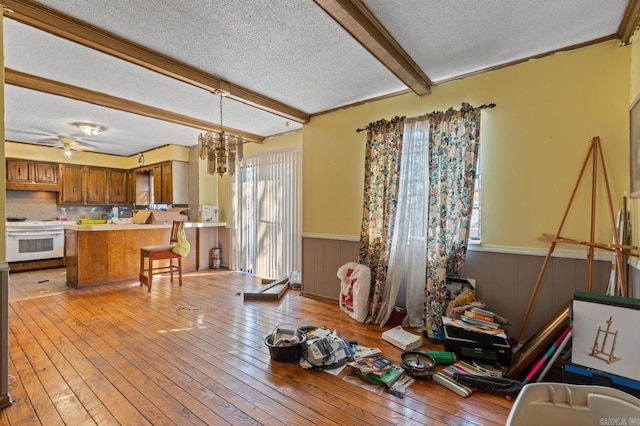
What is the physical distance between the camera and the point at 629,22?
6.91 ft

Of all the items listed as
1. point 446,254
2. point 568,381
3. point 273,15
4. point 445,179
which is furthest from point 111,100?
point 568,381

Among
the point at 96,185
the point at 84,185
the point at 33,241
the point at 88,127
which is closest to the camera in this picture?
the point at 88,127

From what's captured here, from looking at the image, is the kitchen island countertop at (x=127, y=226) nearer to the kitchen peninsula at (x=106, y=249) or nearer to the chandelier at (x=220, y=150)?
the kitchen peninsula at (x=106, y=249)

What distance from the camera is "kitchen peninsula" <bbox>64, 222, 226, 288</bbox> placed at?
4516mm

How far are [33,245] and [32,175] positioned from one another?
1523 mm

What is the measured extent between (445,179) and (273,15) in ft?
6.94

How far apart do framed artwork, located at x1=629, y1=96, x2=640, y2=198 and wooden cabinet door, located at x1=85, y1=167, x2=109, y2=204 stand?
8759mm

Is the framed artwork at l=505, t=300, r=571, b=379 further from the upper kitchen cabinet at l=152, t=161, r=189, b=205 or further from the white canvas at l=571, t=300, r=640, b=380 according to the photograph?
the upper kitchen cabinet at l=152, t=161, r=189, b=205

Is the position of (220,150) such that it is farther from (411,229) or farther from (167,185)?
(167,185)

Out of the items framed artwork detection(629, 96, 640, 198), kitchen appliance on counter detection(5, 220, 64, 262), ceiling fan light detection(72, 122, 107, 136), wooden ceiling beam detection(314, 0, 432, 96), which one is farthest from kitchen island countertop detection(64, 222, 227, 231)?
framed artwork detection(629, 96, 640, 198)

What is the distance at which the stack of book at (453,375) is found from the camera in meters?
2.01

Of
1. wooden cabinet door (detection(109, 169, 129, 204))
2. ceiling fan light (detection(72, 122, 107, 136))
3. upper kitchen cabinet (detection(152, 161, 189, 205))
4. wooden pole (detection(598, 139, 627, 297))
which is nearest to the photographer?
wooden pole (detection(598, 139, 627, 297))

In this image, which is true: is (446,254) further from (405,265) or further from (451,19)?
(451,19)

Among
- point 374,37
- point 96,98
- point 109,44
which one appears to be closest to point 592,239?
point 374,37
